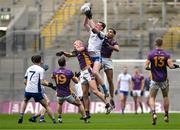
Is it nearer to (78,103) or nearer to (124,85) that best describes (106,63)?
(78,103)

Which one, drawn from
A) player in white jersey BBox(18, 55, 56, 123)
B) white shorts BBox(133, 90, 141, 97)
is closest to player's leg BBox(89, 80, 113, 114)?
player in white jersey BBox(18, 55, 56, 123)

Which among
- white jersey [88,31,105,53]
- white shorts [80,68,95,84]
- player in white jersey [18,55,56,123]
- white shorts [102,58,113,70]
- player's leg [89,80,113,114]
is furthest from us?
white shorts [102,58,113,70]

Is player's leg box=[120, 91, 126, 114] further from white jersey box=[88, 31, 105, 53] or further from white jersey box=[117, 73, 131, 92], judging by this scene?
white jersey box=[88, 31, 105, 53]

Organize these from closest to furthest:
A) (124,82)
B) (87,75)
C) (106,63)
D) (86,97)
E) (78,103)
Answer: (87,75) → (86,97) → (78,103) → (106,63) → (124,82)

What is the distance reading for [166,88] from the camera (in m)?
25.3

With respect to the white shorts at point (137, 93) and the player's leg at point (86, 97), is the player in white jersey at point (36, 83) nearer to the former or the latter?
the player's leg at point (86, 97)

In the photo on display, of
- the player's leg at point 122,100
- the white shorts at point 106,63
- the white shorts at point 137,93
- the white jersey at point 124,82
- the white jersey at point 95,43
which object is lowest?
the player's leg at point 122,100

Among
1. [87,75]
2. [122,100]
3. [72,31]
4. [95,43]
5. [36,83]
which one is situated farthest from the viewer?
[72,31]

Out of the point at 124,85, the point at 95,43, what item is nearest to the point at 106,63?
the point at 95,43

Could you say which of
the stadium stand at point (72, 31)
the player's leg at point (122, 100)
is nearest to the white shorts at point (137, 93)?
the player's leg at point (122, 100)

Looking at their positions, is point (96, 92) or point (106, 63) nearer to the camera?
point (96, 92)

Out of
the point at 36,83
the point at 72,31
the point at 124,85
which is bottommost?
the point at 124,85

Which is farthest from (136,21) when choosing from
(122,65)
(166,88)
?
(166,88)

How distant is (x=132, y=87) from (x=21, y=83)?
239 inches
